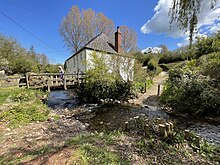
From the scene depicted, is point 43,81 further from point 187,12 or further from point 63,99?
point 187,12

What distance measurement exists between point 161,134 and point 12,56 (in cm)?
2709

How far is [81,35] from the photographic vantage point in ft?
77.3

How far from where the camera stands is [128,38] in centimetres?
2683

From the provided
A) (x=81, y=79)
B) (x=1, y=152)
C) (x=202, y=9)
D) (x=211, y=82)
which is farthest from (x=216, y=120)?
(x=81, y=79)

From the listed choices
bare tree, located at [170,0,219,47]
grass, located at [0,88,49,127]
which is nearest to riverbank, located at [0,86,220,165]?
grass, located at [0,88,49,127]

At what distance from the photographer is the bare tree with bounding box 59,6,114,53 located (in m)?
22.2

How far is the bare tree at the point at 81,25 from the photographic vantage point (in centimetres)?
2217

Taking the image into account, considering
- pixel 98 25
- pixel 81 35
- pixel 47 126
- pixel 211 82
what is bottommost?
pixel 47 126

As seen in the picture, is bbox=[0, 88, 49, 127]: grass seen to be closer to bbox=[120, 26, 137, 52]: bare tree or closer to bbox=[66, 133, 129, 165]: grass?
bbox=[66, 133, 129, 165]: grass

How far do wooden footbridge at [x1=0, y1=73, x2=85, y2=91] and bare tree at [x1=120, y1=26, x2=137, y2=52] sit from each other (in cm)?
1772

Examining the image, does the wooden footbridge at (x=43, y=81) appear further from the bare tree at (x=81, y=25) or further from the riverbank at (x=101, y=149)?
the bare tree at (x=81, y=25)

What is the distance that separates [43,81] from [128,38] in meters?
20.7

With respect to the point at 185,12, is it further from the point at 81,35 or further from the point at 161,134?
the point at 81,35

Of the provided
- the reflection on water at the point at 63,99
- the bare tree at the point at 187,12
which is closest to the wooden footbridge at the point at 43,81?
the reflection on water at the point at 63,99
